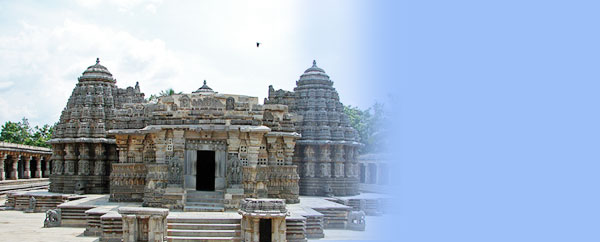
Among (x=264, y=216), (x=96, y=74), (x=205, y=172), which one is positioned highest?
(x=96, y=74)

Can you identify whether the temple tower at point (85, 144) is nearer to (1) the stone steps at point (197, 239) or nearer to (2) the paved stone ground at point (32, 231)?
(2) the paved stone ground at point (32, 231)

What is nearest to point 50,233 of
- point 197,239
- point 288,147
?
point 197,239

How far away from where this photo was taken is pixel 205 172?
20562 mm

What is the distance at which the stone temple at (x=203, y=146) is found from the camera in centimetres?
1792

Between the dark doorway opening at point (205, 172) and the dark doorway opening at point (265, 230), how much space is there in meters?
6.45

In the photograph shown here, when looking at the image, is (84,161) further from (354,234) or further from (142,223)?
(354,234)

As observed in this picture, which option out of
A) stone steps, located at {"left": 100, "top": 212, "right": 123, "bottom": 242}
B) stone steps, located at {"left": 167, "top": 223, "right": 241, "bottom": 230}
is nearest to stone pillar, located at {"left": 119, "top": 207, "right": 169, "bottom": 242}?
stone steps, located at {"left": 167, "top": 223, "right": 241, "bottom": 230}

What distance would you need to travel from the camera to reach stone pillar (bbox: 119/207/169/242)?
13.7 m

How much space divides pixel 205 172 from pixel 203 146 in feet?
8.72

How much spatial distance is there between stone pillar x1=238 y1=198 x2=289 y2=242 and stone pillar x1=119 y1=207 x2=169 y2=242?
2128mm

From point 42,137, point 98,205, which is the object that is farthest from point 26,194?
point 42,137

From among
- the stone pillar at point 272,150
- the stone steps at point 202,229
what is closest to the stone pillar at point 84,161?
the stone pillar at point 272,150

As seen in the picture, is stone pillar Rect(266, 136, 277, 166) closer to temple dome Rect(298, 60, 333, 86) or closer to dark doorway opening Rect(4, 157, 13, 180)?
temple dome Rect(298, 60, 333, 86)

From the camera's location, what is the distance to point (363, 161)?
3450cm
